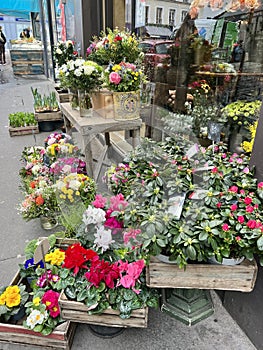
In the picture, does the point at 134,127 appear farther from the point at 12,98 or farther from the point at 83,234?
the point at 12,98

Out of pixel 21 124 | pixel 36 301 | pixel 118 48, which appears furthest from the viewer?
pixel 21 124

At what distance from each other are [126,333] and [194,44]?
2767 millimetres

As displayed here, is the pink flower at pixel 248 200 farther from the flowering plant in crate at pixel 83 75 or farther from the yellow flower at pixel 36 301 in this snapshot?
the flowering plant in crate at pixel 83 75

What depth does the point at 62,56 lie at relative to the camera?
3.44 meters

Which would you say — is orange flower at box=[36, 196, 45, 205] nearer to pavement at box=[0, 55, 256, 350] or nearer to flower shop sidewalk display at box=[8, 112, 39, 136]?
pavement at box=[0, 55, 256, 350]

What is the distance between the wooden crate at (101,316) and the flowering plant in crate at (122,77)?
1.70 m

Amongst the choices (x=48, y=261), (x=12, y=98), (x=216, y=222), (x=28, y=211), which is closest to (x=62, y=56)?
(x=28, y=211)

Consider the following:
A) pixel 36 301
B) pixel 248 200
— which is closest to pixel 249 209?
pixel 248 200

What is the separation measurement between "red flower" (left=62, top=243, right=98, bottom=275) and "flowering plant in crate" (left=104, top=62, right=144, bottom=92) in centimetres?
145

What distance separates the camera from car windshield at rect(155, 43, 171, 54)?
3.28 m

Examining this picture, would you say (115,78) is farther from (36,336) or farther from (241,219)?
(36,336)

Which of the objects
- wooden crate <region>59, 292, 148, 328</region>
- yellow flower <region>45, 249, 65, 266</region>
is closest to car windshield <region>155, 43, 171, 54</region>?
yellow flower <region>45, 249, 65, 266</region>

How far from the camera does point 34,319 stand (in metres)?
1.49

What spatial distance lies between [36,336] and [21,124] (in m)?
3.94
